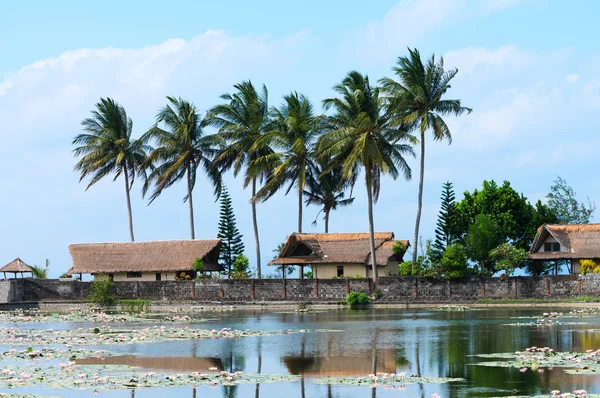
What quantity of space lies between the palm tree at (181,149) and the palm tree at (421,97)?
13284 mm

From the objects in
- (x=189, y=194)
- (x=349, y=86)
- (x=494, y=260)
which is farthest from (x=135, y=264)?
(x=494, y=260)

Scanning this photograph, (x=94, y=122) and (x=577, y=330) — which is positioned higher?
(x=94, y=122)

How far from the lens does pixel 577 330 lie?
26.3 meters

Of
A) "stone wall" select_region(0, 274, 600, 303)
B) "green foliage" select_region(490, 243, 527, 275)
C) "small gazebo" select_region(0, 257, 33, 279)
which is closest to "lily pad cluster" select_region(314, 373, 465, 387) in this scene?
"stone wall" select_region(0, 274, 600, 303)

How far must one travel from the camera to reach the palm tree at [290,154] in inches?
2031

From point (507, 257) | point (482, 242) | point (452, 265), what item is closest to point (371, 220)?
point (452, 265)

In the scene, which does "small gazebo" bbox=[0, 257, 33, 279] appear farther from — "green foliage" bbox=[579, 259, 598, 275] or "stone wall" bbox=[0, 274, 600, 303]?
"green foliage" bbox=[579, 259, 598, 275]

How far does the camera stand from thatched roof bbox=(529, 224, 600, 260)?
46344 millimetres

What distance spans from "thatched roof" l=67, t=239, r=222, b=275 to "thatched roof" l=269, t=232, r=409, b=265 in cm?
386

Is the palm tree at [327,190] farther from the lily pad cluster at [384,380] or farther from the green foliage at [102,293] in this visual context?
the lily pad cluster at [384,380]

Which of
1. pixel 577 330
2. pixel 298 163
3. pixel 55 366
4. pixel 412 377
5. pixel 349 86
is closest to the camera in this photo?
pixel 412 377

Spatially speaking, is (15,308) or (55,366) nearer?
(55,366)

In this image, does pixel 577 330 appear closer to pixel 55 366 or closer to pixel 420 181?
pixel 55 366

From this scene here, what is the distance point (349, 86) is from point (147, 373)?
32652 mm
